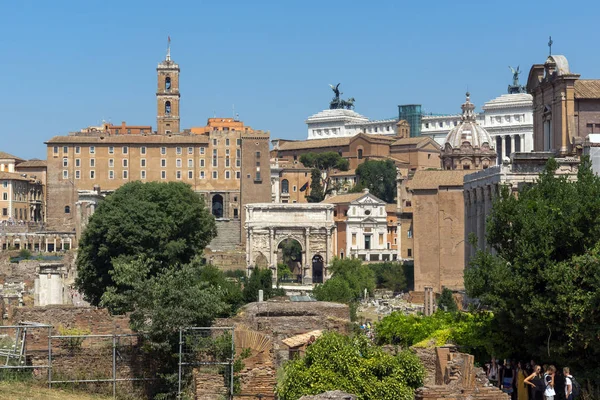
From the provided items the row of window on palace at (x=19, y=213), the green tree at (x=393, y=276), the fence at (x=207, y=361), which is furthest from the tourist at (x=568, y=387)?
the row of window on palace at (x=19, y=213)

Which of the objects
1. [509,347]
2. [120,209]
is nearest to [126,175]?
[120,209]

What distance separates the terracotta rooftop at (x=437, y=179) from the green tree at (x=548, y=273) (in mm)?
41481

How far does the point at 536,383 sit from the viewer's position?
16438 millimetres

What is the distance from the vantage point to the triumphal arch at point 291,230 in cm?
8919

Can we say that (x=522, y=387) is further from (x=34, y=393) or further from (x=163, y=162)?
(x=163, y=162)

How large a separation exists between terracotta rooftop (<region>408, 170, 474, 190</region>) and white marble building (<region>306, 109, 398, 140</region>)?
86182mm

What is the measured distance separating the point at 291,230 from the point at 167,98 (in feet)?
95.6

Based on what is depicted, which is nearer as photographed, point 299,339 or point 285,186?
point 299,339

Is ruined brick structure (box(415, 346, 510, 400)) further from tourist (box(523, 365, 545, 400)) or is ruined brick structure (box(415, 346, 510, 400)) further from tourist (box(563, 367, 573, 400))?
tourist (box(563, 367, 573, 400))

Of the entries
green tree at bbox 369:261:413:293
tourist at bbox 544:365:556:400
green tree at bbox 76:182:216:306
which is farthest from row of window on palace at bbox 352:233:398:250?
tourist at bbox 544:365:556:400

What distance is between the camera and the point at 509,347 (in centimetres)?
2066

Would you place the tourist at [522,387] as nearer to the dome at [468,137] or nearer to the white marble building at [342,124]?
the dome at [468,137]

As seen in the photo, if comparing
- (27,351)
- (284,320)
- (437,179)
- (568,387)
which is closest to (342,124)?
(437,179)

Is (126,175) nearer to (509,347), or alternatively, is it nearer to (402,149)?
(402,149)
